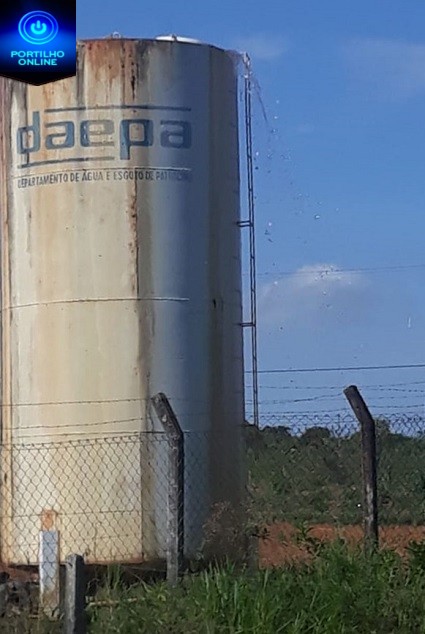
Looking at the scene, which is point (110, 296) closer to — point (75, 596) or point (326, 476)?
point (75, 596)

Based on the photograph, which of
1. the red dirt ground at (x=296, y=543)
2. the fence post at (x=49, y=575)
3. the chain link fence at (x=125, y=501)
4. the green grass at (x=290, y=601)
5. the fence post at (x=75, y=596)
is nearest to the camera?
the fence post at (x=75, y=596)

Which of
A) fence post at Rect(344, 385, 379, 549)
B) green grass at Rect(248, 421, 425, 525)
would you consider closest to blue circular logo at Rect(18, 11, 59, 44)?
fence post at Rect(344, 385, 379, 549)

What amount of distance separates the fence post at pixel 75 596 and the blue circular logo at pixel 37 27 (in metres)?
2.65

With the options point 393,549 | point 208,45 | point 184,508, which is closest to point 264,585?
point 393,549

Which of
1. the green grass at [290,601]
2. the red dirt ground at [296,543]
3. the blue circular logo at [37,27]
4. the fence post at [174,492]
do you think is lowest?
the green grass at [290,601]

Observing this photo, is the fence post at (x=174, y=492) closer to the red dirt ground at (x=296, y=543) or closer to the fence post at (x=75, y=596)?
the red dirt ground at (x=296, y=543)

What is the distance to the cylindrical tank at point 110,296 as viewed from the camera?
9.73 metres

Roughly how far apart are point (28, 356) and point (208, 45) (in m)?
2.82

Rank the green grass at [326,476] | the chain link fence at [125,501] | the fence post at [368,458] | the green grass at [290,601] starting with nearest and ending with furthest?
1. the green grass at [290,601]
2. the fence post at [368,458]
3. the chain link fence at [125,501]
4. the green grass at [326,476]

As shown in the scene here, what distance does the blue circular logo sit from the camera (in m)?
6.64

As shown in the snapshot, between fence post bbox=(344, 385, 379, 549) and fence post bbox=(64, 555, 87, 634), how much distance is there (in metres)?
2.62

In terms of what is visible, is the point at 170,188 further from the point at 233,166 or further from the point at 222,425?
the point at 222,425

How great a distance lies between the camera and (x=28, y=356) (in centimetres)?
1002

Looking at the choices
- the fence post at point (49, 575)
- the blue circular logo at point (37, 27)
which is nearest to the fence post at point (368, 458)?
the fence post at point (49, 575)
